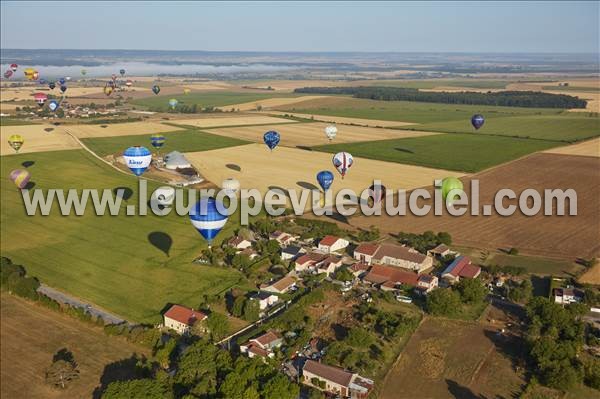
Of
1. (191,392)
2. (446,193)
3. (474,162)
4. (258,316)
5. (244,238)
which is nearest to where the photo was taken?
(191,392)

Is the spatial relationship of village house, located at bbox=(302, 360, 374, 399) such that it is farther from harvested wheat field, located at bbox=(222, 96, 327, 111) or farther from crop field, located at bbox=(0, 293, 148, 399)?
harvested wheat field, located at bbox=(222, 96, 327, 111)

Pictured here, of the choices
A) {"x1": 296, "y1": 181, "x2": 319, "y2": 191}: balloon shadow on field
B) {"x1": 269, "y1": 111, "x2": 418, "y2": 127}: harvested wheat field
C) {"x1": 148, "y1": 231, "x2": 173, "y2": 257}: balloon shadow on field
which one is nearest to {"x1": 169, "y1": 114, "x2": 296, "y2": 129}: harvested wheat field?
{"x1": 269, "y1": 111, "x2": 418, "y2": 127}: harvested wheat field

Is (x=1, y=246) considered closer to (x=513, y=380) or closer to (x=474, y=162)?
(x=513, y=380)

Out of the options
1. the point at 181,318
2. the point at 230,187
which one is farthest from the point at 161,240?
the point at 181,318

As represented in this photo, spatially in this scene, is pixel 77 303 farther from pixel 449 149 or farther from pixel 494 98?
pixel 494 98

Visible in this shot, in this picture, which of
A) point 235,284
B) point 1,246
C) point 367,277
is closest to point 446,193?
point 367,277
